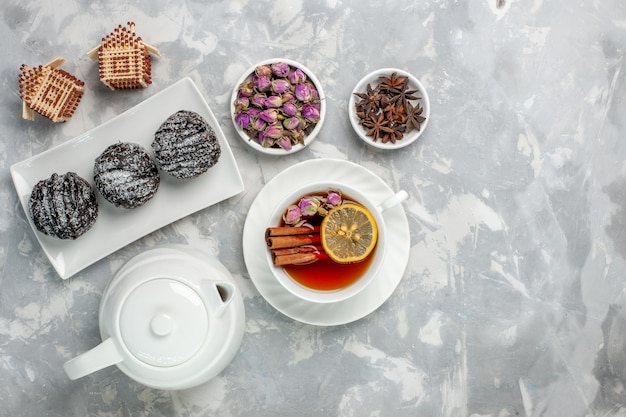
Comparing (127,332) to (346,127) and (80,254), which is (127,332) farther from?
(346,127)

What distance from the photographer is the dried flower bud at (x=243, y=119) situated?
1464 millimetres

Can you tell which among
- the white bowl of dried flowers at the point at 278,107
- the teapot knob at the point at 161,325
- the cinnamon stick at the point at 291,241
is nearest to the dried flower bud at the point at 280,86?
the white bowl of dried flowers at the point at 278,107

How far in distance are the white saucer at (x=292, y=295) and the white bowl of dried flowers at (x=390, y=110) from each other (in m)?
0.11

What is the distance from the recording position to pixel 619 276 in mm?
1606

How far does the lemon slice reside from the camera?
1343 millimetres

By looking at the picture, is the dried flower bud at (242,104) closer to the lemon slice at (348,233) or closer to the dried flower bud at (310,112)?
the dried flower bud at (310,112)

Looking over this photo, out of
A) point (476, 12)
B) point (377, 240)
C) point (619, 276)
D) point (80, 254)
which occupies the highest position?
point (476, 12)

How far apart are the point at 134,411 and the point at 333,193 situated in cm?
79

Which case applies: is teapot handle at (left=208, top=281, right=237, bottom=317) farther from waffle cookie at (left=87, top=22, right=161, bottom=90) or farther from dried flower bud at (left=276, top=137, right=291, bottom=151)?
waffle cookie at (left=87, top=22, right=161, bottom=90)

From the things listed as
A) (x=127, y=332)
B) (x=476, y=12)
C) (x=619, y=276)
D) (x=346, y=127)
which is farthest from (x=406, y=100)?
(x=127, y=332)

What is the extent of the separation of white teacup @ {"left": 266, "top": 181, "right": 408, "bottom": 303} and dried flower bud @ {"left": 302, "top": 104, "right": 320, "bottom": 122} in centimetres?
20

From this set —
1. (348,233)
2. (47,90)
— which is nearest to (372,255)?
(348,233)

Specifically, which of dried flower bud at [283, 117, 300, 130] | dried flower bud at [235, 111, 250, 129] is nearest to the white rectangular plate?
dried flower bud at [235, 111, 250, 129]

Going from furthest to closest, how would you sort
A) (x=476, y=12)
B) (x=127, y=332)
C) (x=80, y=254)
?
(x=476, y=12) → (x=80, y=254) → (x=127, y=332)
